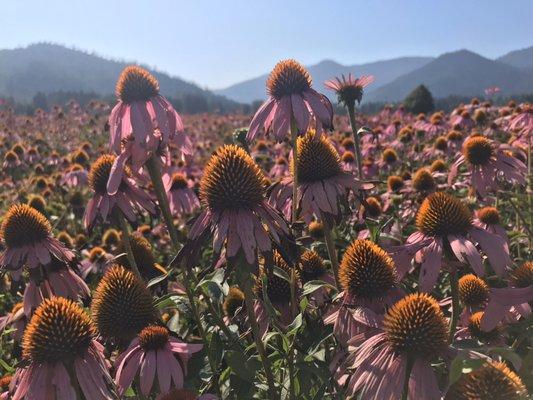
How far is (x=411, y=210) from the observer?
4023 mm

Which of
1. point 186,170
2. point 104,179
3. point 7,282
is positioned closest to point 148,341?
point 104,179

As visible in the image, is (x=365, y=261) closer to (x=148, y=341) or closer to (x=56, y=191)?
(x=148, y=341)

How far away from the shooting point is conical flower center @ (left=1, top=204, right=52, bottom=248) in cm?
247

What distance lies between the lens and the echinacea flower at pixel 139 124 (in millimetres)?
2164

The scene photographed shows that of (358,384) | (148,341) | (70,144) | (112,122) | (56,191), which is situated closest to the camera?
(358,384)

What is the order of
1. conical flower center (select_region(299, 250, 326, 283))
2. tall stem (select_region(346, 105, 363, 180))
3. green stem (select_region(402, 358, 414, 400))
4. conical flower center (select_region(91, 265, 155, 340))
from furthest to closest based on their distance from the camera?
tall stem (select_region(346, 105, 363, 180)) → conical flower center (select_region(299, 250, 326, 283)) → conical flower center (select_region(91, 265, 155, 340)) → green stem (select_region(402, 358, 414, 400))

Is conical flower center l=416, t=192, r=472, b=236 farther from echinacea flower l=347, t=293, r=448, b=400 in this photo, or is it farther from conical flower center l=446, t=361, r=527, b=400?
conical flower center l=446, t=361, r=527, b=400

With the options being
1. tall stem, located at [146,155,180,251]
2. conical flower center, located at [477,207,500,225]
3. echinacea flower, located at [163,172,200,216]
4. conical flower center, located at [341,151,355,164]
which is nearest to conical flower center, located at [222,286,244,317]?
tall stem, located at [146,155,180,251]

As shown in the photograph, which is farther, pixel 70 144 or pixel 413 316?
pixel 70 144

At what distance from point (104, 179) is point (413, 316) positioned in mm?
1925

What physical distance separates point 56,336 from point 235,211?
0.73 m

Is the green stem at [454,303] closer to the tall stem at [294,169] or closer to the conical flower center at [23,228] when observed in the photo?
the tall stem at [294,169]

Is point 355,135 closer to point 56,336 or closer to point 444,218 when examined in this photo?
point 444,218

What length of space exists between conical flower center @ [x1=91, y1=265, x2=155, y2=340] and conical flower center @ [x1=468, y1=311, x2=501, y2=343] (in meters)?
1.27
